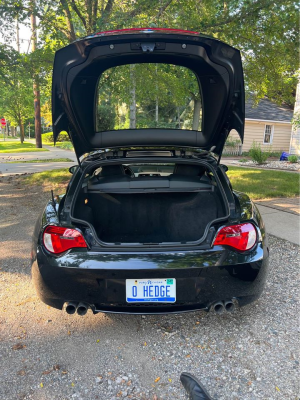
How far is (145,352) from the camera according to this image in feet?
7.61

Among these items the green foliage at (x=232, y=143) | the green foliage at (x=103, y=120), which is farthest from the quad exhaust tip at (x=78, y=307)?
the green foliage at (x=232, y=143)

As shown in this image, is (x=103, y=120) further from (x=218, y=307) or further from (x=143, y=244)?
(x=218, y=307)

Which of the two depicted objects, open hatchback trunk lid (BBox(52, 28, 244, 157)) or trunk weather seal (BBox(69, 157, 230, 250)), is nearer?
trunk weather seal (BBox(69, 157, 230, 250))

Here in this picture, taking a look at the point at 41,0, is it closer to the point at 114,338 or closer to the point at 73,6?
the point at 73,6

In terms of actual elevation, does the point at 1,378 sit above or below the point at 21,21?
below

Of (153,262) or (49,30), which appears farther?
(49,30)

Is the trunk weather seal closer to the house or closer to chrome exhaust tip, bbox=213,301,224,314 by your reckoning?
chrome exhaust tip, bbox=213,301,224,314

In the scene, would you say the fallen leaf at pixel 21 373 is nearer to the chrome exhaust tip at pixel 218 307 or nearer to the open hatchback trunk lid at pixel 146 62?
the chrome exhaust tip at pixel 218 307

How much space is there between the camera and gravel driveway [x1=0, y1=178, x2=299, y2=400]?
1.98 meters

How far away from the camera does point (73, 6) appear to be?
22.8ft

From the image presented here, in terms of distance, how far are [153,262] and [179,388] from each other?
0.81 metres

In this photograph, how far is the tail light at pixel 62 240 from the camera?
89.6 inches

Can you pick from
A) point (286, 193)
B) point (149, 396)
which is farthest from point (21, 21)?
point (149, 396)

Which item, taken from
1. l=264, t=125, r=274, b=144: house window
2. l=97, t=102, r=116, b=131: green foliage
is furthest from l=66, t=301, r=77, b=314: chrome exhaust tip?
l=264, t=125, r=274, b=144: house window
